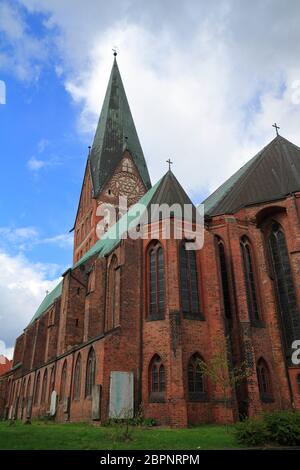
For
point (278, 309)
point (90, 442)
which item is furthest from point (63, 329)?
point (90, 442)

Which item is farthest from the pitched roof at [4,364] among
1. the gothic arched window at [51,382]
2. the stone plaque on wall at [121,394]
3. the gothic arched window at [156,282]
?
the stone plaque on wall at [121,394]

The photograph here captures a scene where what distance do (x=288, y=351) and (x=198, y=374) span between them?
16.5 ft

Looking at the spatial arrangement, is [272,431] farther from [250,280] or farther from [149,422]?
[250,280]

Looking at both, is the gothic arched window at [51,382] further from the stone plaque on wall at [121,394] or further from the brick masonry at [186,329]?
the stone plaque on wall at [121,394]

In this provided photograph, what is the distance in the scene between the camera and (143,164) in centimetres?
4634

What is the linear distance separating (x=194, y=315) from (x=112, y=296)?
6.14 meters

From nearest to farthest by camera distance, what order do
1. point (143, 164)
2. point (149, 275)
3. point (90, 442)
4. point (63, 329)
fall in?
1. point (90, 442)
2. point (149, 275)
3. point (63, 329)
4. point (143, 164)

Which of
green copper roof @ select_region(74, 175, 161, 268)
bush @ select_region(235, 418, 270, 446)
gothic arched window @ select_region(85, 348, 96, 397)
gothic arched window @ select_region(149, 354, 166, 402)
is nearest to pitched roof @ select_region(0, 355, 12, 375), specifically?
green copper roof @ select_region(74, 175, 161, 268)

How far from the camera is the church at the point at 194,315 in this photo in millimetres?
17391

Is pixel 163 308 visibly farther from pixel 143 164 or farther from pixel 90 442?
pixel 143 164

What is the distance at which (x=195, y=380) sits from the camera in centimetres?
1764

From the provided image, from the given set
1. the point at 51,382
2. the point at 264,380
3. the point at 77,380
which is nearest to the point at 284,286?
the point at 264,380

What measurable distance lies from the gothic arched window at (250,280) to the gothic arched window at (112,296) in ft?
23.0

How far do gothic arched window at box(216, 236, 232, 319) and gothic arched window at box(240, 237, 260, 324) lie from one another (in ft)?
3.25
